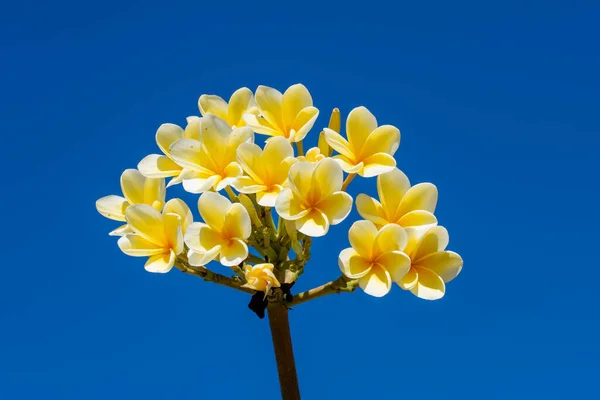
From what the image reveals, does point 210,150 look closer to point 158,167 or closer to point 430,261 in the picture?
point 158,167

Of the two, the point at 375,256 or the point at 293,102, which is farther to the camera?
the point at 293,102

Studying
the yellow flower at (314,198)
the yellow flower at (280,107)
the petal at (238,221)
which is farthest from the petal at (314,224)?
the yellow flower at (280,107)

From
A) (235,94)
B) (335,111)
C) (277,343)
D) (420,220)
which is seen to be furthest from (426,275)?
(235,94)

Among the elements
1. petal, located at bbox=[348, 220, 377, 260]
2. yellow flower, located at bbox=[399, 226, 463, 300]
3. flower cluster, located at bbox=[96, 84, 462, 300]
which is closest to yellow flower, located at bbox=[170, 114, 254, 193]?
flower cluster, located at bbox=[96, 84, 462, 300]

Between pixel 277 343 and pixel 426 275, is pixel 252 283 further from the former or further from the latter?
pixel 426 275

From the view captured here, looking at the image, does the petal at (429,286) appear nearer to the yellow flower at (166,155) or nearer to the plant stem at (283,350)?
the plant stem at (283,350)

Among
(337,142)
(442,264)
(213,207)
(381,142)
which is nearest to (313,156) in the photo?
(337,142)
